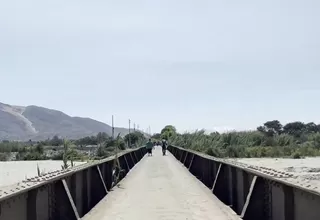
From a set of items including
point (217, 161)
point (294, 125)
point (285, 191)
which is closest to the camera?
point (285, 191)

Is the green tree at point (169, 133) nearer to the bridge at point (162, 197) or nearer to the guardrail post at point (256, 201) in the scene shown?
the bridge at point (162, 197)

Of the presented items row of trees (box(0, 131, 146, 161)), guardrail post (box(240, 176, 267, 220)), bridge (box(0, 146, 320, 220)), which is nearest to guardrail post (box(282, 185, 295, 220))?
bridge (box(0, 146, 320, 220))

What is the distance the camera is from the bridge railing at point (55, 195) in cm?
759

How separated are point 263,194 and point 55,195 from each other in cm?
384

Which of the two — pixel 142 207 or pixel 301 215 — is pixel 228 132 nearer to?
pixel 142 207

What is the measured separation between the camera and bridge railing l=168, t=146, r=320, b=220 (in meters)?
7.24

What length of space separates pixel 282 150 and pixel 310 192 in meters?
62.9

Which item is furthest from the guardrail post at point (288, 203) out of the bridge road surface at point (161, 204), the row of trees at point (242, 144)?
the row of trees at point (242, 144)

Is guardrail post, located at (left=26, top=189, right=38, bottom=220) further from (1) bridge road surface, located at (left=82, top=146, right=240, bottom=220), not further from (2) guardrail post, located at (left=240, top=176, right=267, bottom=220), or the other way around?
(2) guardrail post, located at (left=240, top=176, right=267, bottom=220)

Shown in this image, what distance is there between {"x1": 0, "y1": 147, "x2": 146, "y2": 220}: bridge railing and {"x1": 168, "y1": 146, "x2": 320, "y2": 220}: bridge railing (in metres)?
3.47

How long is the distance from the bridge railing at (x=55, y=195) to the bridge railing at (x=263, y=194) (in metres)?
3.47

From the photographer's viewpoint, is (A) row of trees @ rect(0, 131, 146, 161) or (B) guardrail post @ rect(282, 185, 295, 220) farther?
(A) row of trees @ rect(0, 131, 146, 161)

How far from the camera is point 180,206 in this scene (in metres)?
14.0

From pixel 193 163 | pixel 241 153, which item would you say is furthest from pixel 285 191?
pixel 241 153
